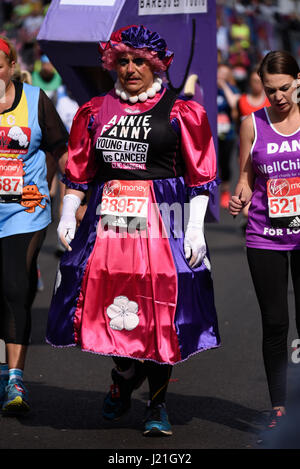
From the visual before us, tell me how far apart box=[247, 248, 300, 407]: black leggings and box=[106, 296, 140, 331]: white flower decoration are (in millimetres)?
649

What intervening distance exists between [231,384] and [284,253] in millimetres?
1301

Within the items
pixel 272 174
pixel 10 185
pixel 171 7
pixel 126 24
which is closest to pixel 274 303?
pixel 272 174

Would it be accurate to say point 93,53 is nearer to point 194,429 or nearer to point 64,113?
point 194,429

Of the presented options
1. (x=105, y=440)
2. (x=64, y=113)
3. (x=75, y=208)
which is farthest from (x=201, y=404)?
(x=64, y=113)

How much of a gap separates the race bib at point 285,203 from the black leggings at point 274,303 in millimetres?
155

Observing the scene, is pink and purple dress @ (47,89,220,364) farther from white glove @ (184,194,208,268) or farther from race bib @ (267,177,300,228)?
race bib @ (267,177,300,228)

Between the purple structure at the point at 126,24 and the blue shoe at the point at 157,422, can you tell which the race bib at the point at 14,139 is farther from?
the blue shoe at the point at 157,422

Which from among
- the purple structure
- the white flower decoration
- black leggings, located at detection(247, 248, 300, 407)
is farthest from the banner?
the white flower decoration

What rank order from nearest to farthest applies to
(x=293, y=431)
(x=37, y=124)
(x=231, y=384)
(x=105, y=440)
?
(x=293, y=431), (x=105, y=440), (x=37, y=124), (x=231, y=384)

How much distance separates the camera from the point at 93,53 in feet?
22.0

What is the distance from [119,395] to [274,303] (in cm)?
92

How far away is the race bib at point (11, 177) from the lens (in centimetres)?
607

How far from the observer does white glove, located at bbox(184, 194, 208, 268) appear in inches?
211

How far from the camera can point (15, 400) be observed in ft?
19.2
